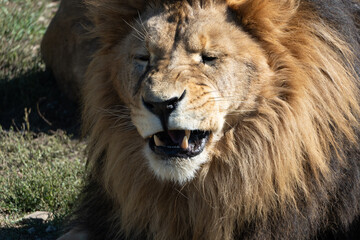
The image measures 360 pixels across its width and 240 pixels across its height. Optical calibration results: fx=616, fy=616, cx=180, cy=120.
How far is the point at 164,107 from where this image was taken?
2660 mm

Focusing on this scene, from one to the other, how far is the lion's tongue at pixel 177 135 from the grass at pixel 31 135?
136 centimetres

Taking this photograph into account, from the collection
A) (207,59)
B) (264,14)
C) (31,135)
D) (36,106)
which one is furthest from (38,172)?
(264,14)

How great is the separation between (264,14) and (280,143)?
2.06 ft

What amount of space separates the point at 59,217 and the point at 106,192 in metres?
0.89

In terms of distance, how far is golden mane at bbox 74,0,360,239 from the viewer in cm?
297

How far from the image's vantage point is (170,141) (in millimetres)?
2842

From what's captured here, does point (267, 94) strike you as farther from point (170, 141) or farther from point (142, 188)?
point (142, 188)

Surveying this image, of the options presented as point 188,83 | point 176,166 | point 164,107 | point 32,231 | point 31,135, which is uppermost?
point 188,83

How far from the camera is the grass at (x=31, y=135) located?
431cm

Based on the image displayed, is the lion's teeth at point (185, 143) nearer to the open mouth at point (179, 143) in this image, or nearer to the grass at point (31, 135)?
the open mouth at point (179, 143)

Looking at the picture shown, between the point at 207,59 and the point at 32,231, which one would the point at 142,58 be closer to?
the point at 207,59

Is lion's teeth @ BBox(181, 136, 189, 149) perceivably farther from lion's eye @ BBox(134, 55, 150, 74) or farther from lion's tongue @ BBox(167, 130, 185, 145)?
lion's eye @ BBox(134, 55, 150, 74)

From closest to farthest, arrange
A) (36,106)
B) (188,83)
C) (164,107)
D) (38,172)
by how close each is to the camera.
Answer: (164,107) < (188,83) < (38,172) < (36,106)

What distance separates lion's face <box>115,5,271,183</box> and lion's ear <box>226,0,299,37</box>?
0.06 m
